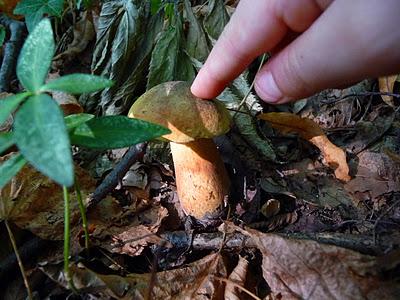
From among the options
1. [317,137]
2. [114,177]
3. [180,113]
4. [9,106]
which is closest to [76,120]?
[9,106]

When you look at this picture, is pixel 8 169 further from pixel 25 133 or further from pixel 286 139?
pixel 286 139

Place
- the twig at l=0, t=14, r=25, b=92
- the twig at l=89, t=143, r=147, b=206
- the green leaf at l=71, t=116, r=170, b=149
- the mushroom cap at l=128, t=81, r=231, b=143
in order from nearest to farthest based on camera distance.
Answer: the green leaf at l=71, t=116, r=170, b=149, the mushroom cap at l=128, t=81, r=231, b=143, the twig at l=89, t=143, r=147, b=206, the twig at l=0, t=14, r=25, b=92

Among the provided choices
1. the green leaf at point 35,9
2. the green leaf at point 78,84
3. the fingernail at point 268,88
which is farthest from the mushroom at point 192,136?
the green leaf at point 35,9

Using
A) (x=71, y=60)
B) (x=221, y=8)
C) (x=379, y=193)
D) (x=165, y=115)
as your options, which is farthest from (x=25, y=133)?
(x=71, y=60)

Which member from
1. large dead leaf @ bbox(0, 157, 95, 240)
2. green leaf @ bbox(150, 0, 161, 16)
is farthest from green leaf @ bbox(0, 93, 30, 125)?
green leaf @ bbox(150, 0, 161, 16)

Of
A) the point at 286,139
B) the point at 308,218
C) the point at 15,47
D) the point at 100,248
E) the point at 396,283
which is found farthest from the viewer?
the point at 15,47

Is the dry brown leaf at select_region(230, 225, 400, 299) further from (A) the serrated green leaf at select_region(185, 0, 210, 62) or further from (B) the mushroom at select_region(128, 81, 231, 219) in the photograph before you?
(A) the serrated green leaf at select_region(185, 0, 210, 62)

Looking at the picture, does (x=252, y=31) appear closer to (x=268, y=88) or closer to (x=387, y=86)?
(x=268, y=88)
